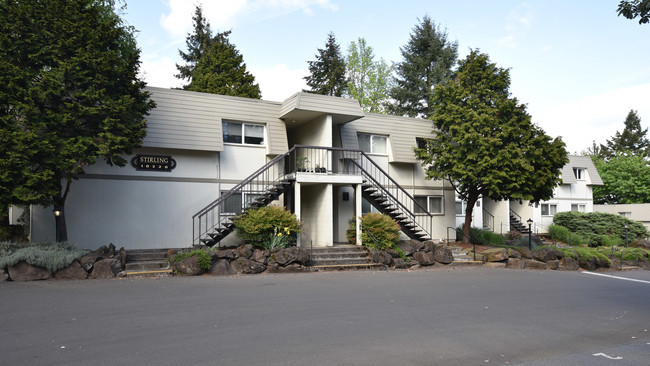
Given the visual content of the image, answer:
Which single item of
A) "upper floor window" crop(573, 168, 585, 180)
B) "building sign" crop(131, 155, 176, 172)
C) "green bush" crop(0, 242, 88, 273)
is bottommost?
"green bush" crop(0, 242, 88, 273)

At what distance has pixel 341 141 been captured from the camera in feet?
64.5

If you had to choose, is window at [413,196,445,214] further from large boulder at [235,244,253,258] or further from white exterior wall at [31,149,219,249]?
large boulder at [235,244,253,258]

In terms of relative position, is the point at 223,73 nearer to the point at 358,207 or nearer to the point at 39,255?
the point at 358,207

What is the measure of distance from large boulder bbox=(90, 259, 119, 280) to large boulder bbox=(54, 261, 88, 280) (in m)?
0.24

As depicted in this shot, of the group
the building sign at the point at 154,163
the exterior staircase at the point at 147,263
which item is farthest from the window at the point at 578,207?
the exterior staircase at the point at 147,263

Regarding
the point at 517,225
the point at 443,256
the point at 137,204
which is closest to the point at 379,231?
the point at 443,256

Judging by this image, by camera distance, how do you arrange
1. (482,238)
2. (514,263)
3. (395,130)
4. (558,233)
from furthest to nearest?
(558,233) → (482,238) → (395,130) → (514,263)

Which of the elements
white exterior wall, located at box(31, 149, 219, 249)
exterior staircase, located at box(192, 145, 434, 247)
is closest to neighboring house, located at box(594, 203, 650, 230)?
exterior staircase, located at box(192, 145, 434, 247)

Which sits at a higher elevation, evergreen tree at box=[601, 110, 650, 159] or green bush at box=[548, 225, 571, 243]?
evergreen tree at box=[601, 110, 650, 159]

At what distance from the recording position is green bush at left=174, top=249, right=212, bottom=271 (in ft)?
44.4

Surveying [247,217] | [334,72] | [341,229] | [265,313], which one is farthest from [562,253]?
[334,72]

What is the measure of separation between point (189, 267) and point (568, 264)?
14664mm

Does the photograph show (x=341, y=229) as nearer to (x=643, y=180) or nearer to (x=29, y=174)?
(x=29, y=174)

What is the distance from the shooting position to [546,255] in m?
18.2
